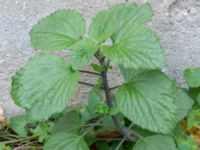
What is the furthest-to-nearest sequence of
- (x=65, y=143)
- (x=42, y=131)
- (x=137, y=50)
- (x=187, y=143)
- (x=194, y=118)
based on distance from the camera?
(x=42, y=131), (x=194, y=118), (x=187, y=143), (x=65, y=143), (x=137, y=50)

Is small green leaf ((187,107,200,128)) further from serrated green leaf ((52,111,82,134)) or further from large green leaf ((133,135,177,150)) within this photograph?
serrated green leaf ((52,111,82,134))

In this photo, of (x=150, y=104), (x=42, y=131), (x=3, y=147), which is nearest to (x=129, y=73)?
(x=150, y=104)

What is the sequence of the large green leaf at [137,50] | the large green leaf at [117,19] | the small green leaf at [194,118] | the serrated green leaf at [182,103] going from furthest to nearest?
the small green leaf at [194,118]
the serrated green leaf at [182,103]
the large green leaf at [117,19]
the large green leaf at [137,50]

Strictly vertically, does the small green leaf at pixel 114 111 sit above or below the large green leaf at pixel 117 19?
below

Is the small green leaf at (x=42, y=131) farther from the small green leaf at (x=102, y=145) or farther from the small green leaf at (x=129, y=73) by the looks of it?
the small green leaf at (x=129, y=73)

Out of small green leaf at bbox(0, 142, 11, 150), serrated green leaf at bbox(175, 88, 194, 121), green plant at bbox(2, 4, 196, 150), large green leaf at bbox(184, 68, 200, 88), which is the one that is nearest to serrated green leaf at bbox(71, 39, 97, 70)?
green plant at bbox(2, 4, 196, 150)

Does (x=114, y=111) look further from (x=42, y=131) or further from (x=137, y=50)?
(x=42, y=131)

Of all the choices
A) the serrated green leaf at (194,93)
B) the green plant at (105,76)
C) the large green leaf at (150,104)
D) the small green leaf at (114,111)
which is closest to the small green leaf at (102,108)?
the green plant at (105,76)
